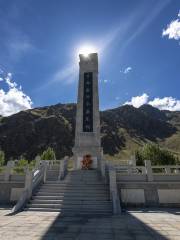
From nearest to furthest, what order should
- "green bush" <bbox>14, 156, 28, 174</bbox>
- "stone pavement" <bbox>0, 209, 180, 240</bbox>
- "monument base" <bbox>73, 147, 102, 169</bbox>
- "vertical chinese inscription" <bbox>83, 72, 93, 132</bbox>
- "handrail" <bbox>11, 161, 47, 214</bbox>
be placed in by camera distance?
"stone pavement" <bbox>0, 209, 180, 240</bbox> → "handrail" <bbox>11, 161, 47, 214</bbox> → "monument base" <bbox>73, 147, 102, 169</bbox> → "vertical chinese inscription" <bbox>83, 72, 93, 132</bbox> → "green bush" <bbox>14, 156, 28, 174</bbox>

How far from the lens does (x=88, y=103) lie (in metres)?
36.7

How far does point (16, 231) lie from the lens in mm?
10258

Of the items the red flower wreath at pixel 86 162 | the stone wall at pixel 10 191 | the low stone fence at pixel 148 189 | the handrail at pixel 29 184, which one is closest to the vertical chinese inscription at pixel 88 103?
the red flower wreath at pixel 86 162

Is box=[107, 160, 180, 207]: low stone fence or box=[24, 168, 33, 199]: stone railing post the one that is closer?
box=[24, 168, 33, 199]: stone railing post

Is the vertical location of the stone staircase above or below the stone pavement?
above

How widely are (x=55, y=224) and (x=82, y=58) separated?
3307 cm

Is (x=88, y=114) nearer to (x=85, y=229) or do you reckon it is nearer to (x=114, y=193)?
(x=114, y=193)

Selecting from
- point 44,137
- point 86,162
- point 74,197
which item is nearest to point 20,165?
point 86,162

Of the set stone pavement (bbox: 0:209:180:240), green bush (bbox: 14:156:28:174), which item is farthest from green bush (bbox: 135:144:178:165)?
stone pavement (bbox: 0:209:180:240)

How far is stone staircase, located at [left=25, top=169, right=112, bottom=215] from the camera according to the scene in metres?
16.6

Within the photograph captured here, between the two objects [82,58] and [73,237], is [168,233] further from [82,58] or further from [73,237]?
[82,58]

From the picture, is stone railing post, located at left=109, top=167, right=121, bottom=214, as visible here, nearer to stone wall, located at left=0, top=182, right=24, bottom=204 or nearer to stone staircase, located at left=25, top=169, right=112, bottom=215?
stone staircase, located at left=25, top=169, right=112, bottom=215

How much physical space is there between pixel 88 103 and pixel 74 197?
2033 cm

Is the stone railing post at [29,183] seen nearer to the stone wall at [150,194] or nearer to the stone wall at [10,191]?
the stone wall at [10,191]
